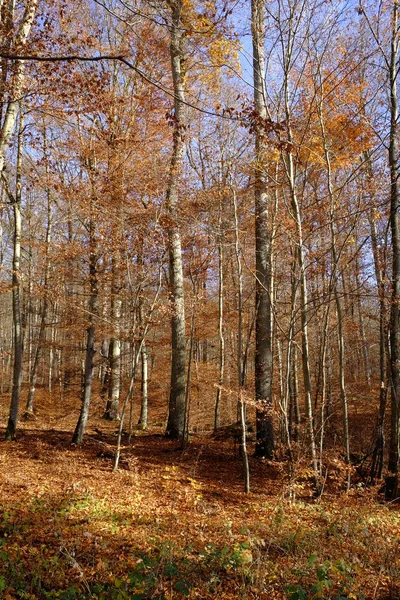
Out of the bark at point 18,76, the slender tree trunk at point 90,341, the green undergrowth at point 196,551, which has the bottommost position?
the green undergrowth at point 196,551

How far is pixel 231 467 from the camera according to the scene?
8586mm

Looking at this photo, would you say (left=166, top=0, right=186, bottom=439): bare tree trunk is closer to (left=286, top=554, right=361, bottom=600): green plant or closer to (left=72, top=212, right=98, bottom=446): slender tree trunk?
(left=72, top=212, right=98, bottom=446): slender tree trunk

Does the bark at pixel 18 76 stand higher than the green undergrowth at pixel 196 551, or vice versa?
the bark at pixel 18 76

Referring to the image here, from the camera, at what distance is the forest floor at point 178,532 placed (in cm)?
364

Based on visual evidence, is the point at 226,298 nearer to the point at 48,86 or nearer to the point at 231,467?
the point at 231,467

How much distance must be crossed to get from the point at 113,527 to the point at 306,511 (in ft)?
9.67

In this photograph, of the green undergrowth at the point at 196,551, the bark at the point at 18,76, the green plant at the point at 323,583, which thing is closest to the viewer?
the green plant at the point at 323,583

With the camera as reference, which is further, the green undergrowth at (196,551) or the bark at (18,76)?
the bark at (18,76)

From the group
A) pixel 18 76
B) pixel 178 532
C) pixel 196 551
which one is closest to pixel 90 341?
pixel 178 532

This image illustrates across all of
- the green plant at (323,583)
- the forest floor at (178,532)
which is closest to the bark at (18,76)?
the forest floor at (178,532)

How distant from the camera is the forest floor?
364 centimetres

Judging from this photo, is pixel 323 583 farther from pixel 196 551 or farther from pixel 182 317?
pixel 182 317

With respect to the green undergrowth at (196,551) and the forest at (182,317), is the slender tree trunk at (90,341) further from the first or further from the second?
the green undergrowth at (196,551)

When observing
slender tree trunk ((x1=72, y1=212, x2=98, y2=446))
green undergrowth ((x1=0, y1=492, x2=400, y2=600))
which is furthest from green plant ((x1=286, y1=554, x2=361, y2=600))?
slender tree trunk ((x1=72, y1=212, x2=98, y2=446))
